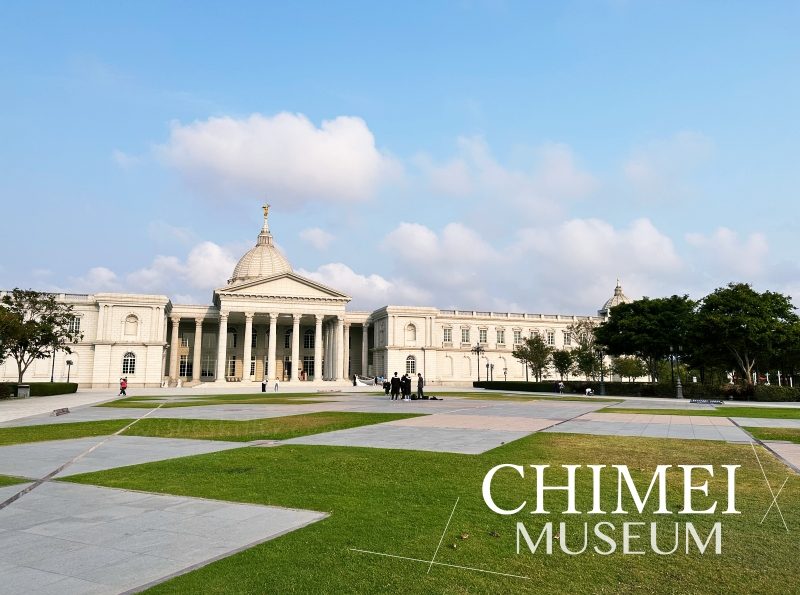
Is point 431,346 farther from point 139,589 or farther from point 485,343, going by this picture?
point 139,589

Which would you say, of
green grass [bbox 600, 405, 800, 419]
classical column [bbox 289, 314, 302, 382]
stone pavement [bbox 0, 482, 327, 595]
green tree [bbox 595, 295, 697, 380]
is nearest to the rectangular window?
classical column [bbox 289, 314, 302, 382]

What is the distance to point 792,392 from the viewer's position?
167 ft

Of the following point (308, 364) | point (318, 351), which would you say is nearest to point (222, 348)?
point (318, 351)

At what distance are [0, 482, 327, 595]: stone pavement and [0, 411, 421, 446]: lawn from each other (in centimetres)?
805

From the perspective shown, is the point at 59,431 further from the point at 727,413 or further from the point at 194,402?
the point at 727,413

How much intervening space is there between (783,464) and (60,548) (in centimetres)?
1325

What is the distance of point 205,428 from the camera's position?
2023 cm

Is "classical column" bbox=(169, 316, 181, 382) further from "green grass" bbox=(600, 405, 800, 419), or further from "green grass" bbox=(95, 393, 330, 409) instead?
"green grass" bbox=(600, 405, 800, 419)

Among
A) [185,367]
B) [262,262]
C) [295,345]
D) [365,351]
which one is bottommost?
[185,367]

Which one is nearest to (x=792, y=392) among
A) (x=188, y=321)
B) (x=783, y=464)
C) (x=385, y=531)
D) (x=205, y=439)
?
(x=783, y=464)

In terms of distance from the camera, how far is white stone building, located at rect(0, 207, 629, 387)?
3184 inches

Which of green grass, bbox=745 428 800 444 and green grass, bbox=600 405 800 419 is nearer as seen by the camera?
green grass, bbox=745 428 800 444

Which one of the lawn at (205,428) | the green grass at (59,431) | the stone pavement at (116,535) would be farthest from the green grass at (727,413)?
the stone pavement at (116,535)

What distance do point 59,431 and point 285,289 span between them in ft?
222
